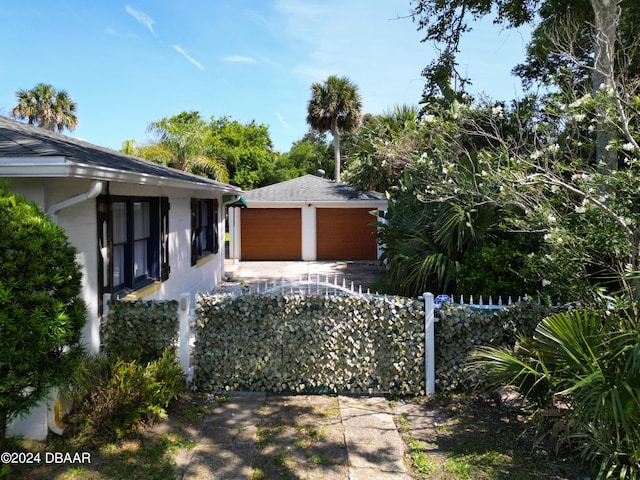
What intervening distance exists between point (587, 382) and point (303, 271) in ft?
42.6

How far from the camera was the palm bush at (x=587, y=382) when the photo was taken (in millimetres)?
3369

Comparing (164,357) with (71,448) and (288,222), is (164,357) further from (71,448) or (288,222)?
(288,222)

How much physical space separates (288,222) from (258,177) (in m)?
20.0

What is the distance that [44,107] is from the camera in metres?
30.3

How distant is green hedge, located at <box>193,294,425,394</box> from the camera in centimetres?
544

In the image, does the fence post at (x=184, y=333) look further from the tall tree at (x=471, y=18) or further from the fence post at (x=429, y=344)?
the tall tree at (x=471, y=18)

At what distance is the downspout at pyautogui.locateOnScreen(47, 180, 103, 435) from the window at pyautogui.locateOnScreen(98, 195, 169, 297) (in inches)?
38.4

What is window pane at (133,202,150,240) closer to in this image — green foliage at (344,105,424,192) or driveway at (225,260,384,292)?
driveway at (225,260,384,292)

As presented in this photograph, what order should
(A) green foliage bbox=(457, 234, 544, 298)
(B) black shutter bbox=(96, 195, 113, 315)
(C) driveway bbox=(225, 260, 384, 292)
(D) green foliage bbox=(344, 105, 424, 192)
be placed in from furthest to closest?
1. (D) green foliage bbox=(344, 105, 424, 192)
2. (C) driveway bbox=(225, 260, 384, 292)
3. (A) green foliage bbox=(457, 234, 544, 298)
4. (B) black shutter bbox=(96, 195, 113, 315)

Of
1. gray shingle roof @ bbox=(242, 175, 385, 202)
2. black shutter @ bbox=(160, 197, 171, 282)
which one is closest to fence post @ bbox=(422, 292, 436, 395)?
black shutter @ bbox=(160, 197, 171, 282)

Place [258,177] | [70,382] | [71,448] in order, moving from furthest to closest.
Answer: [258,177]
[70,382]
[71,448]

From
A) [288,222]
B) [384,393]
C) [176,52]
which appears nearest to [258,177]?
[288,222]

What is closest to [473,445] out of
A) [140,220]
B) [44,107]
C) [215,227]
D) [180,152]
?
[140,220]

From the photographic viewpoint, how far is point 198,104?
42.8m
